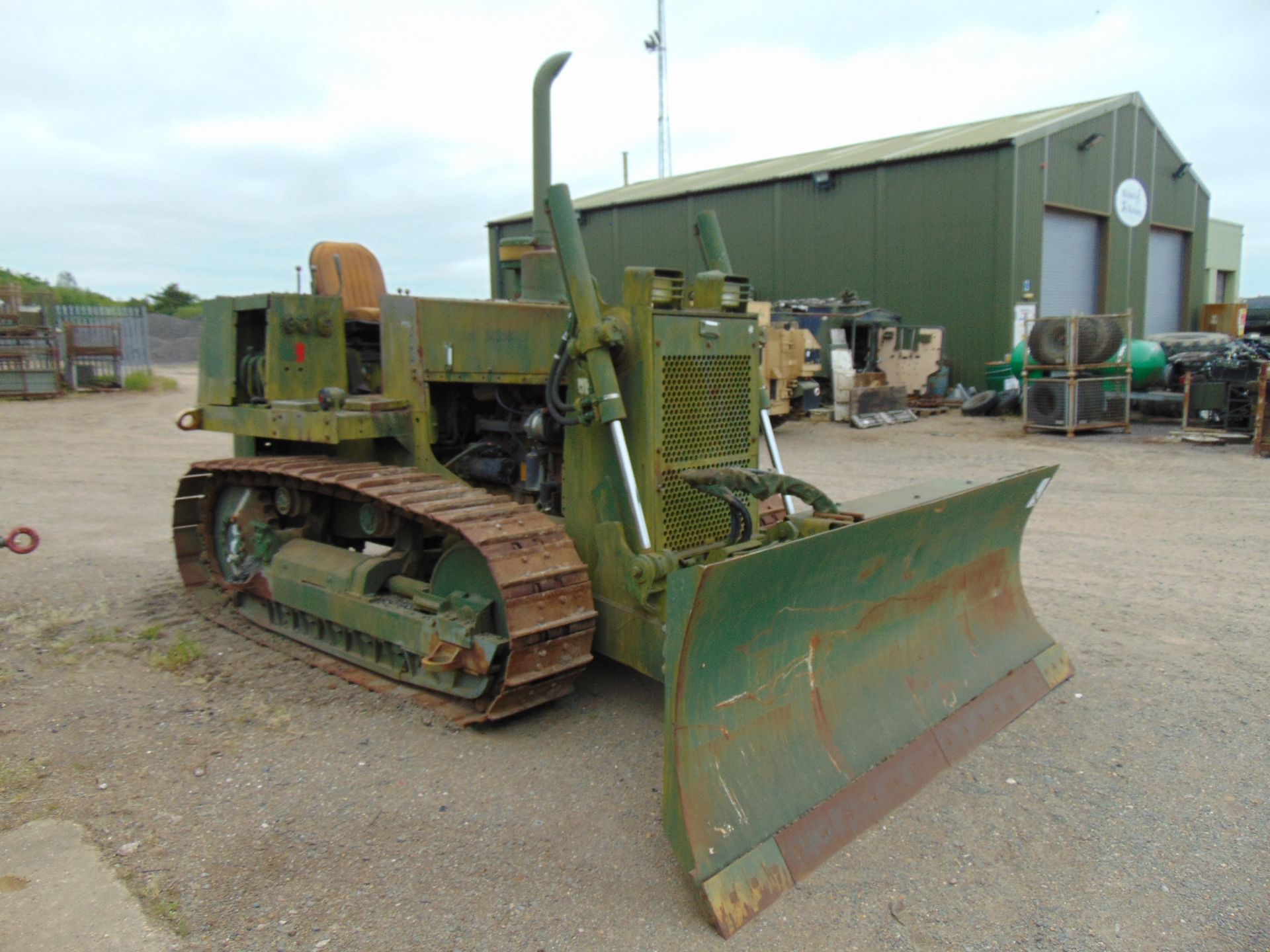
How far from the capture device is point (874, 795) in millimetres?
3352

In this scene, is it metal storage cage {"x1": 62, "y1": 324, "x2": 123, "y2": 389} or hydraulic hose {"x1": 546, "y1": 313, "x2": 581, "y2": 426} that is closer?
hydraulic hose {"x1": 546, "y1": 313, "x2": 581, "y2": 426}

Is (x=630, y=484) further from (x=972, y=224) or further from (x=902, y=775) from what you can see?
(x=972, y=224)

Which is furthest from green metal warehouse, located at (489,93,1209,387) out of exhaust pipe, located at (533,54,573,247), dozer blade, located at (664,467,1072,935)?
dozer blade, located at (664,467,1072,935)

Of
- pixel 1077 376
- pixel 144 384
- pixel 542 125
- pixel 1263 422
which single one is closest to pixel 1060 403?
pixel 1077 376

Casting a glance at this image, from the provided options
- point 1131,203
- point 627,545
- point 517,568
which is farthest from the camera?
point 1131,203

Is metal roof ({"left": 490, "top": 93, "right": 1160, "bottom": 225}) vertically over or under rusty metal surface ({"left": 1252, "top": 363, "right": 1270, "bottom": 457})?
over

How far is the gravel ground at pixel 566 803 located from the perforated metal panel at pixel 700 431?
862 millimetres

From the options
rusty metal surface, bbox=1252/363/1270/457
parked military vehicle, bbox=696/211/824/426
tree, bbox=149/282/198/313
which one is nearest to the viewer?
rusty metal surface, bbox=1252/363/1270/457

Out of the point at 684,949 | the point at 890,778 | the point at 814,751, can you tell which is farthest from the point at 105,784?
the point at 890,778

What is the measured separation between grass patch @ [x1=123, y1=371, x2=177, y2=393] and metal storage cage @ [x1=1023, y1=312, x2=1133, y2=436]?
19.5m

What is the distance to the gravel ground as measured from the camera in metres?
2.74

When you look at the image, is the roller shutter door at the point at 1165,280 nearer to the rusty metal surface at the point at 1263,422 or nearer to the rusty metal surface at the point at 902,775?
the rusty metal surface at the point at 1263,422

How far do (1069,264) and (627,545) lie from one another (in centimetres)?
2187

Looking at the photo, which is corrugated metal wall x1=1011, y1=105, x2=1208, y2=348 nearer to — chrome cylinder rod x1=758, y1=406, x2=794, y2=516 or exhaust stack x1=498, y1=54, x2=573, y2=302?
exhaust stack x1=498, y1=54, x2=573, y2=302
